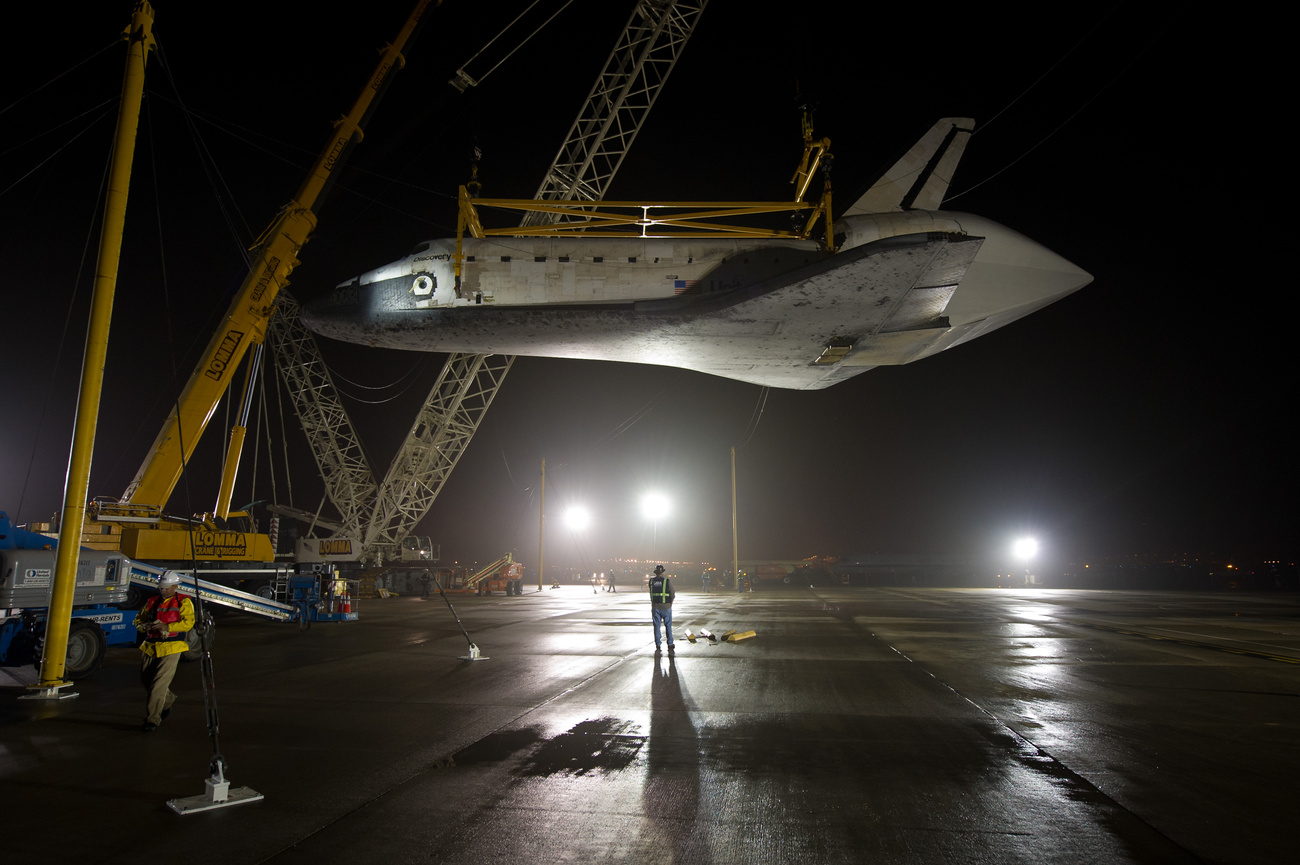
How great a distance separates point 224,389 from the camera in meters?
19.5

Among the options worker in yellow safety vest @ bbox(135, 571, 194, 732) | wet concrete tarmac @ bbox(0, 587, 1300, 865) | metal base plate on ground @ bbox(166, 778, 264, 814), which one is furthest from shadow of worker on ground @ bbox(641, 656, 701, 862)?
worker in yellow safety vest @ bbox(135, 571, 194, 732)

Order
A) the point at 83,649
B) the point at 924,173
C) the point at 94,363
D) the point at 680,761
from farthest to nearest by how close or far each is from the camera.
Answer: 1. the point at 924,173
2. the point at 83,649
3. the point at 94,363
4. the point at 680,761

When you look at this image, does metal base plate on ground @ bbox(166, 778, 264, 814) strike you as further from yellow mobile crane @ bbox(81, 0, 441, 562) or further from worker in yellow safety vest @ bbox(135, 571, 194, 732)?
yellow mobile crane @ bbox(81, 0, 441, 562)

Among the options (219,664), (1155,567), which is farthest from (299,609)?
(1155,567)

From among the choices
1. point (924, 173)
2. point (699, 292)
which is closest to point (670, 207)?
point (699, 292)

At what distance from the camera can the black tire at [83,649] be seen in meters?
10.5

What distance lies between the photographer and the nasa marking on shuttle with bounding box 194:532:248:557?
1827 centimetres

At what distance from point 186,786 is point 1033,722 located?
8.43m

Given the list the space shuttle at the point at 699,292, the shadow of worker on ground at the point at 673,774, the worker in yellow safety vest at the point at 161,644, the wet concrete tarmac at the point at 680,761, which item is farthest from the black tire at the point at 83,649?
the shadow of worker on ground at the point at 673,774

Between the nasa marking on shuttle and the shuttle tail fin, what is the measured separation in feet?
63.8

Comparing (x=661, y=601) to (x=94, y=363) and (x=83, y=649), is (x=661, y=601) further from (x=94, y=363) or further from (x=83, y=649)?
(x=94, y=363)

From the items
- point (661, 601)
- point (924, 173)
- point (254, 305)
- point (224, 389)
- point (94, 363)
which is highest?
point (924, 173)

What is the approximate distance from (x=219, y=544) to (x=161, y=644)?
43.1ft

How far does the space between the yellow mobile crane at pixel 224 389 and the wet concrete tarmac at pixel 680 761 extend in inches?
238
